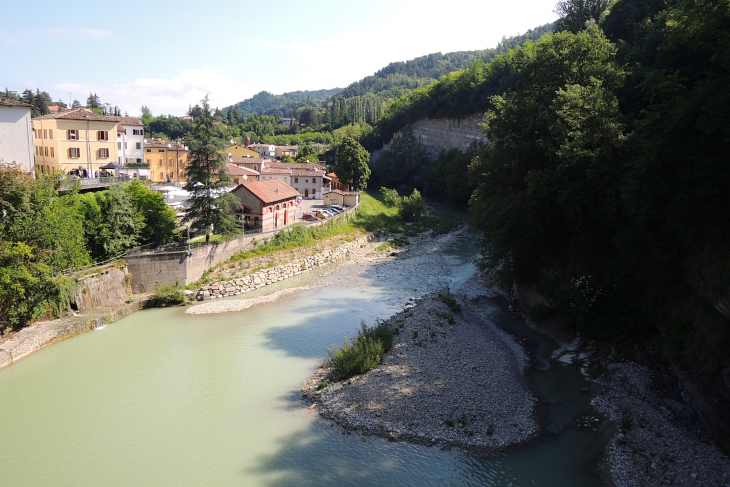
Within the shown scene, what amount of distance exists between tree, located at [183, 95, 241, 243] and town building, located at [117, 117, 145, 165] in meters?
20.1

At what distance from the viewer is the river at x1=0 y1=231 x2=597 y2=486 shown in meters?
12.4

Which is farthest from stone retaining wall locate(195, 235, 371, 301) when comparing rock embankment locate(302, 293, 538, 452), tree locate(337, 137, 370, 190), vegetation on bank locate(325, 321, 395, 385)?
tree locate(337, 137, 370, 190)

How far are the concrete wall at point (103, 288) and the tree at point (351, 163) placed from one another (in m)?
35.8

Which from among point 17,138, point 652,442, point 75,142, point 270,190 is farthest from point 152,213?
point 652,442

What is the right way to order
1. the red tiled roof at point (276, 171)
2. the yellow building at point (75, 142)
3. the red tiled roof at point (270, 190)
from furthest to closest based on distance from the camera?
1. the red tiled roof at point (276, 171)
2. the yellow building at point (75, 142)
3. the red tiled roof at point (270, 190)

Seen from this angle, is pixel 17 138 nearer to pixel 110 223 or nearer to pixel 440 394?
pixel 110 223

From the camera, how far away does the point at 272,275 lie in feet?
100

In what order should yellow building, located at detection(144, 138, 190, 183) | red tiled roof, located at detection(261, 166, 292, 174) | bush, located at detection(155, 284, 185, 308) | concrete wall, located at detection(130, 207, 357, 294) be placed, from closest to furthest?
1. bush, located at detection(155, 284, 185, 308)
2. concrete wall, located at detection(130, 207, 357, 294)
3. yellow building, located at detection(144, 138, 190, 183)
4. red tiled roof, located at detection(261, 166, 292, 174)

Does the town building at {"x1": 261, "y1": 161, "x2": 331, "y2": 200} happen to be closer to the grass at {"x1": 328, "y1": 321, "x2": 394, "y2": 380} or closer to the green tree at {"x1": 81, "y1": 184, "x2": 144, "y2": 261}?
the green tree at {"x1": 81, "y1": 184, "x2": 144, "y2": 261}

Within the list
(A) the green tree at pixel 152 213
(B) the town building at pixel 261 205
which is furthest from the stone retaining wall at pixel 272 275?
(A) the green tree at pixel 152 213

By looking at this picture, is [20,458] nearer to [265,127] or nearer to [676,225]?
[676,225]

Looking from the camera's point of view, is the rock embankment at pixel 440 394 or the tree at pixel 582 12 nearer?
the rock embankment at pixel 440 394

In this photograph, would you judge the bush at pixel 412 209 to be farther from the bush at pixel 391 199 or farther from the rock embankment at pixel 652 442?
the rock embankment at pixel 652 442

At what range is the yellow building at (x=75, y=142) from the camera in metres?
33.7
